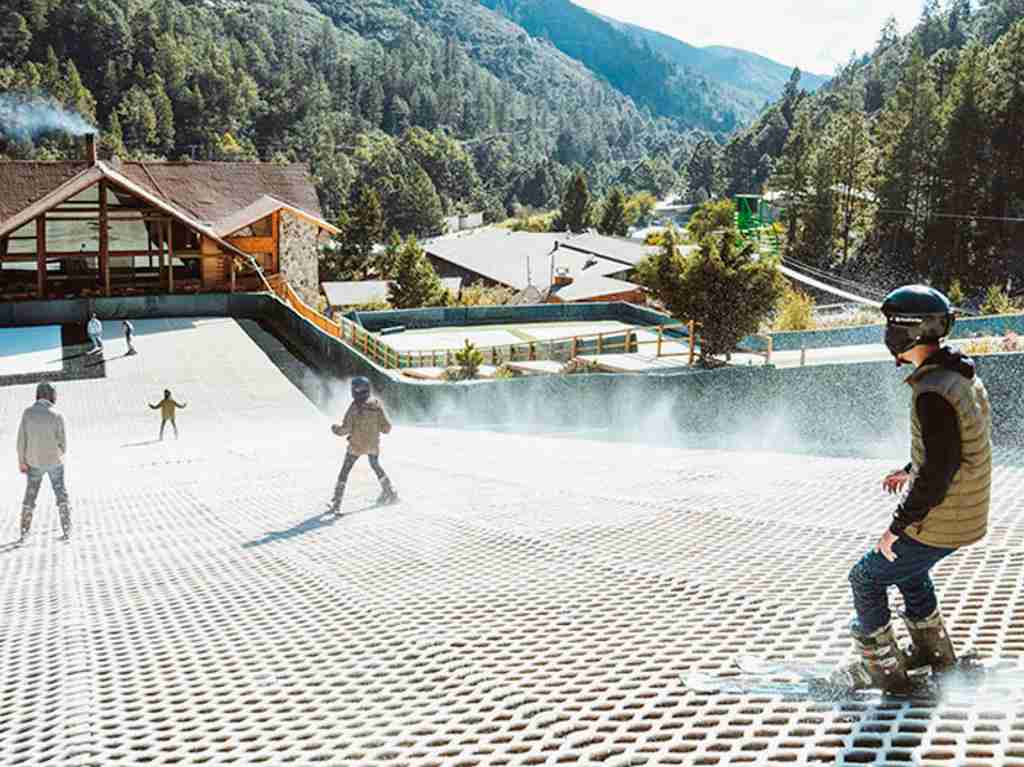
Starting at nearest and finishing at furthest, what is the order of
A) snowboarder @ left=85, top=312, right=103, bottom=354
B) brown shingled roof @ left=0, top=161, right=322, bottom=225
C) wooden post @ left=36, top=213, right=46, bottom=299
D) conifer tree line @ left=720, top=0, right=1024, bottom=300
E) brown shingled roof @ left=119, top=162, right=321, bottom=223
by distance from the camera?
snowboarder @ left=85, top=312, right=103, bottom=354 < wooden post @ left=36, top=213, right=46, bottom=299 < brown shingled roof @ left=0, top=161, right=322, bottom=225 < brown shingled roof @ left=119, top=162, right=321, bottom=223 < conifer tree line @ left=720, top=0, right=1024, bottom=300

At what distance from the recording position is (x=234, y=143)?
17625cm

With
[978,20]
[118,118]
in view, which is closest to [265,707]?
[978,20]

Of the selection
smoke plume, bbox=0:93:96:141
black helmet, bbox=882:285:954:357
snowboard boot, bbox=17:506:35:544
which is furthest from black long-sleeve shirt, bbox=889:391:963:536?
smoke plume, bbox=0:93:96:141

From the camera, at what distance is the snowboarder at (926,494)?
4.02 metres

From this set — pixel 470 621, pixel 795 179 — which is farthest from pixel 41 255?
pixel 795 179

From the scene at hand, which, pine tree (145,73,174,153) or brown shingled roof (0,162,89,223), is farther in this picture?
pine tree (145,73,174,153)

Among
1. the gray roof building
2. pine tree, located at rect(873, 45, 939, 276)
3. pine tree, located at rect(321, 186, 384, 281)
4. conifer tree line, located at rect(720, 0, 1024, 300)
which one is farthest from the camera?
pine tree, located at rect(321, 186, 384, 281)

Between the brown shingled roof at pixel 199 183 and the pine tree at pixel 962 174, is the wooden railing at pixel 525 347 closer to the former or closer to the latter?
the brown shingled roof at pixel 199 183

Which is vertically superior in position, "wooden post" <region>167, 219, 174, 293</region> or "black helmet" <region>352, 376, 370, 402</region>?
"wooden post" <region>167, 219, 174, 293</region>

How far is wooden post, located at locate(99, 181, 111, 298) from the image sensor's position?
1256 inches

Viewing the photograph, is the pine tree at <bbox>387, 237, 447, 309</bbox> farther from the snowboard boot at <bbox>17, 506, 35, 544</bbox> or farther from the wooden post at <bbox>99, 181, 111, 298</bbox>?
the snowboard boot at <bbox>17, 506, 35, 544</bbox>

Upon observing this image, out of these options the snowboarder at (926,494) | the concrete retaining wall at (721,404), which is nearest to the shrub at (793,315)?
the concrete retaining wall at (721,404)

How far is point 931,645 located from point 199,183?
124ft

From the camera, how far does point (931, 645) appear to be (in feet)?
14.6
